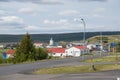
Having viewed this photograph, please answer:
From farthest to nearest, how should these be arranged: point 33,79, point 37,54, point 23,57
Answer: point 37,54 → point 23,57 → point 33,79

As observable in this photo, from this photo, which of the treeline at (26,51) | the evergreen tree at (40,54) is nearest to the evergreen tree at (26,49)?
the treeline at (26,51)

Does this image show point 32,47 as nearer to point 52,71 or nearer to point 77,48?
point 52,71

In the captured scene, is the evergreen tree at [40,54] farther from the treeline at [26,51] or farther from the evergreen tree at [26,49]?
the evergreen tree at [26,49]

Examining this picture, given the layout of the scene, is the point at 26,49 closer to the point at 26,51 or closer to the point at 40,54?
the point at 26,51

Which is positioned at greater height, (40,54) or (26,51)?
(26,51)

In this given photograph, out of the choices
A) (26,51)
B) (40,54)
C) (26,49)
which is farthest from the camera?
(40,54)

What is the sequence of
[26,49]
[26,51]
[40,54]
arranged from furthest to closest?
[40,54], [26,49], [26,51]

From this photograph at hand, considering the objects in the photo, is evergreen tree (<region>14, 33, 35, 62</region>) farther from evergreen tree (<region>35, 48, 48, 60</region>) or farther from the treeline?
evergreen tree (<region>35, 48, 48, 60</region>)

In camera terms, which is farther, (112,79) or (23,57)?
(23,57)

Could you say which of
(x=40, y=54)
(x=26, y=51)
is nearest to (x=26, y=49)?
(x=26, y=51)

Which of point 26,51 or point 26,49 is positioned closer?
point 26,51

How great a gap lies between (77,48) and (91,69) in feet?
341

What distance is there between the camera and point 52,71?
41844 millimetres

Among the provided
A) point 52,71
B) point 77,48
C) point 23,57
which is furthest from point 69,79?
point 77,48
